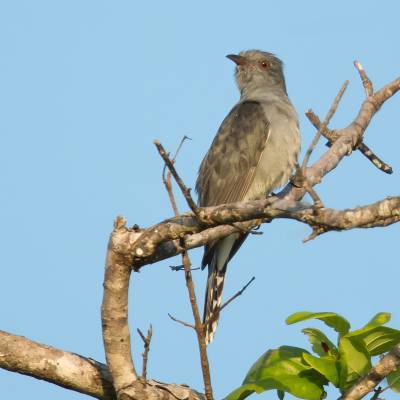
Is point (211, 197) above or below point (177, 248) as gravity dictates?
above

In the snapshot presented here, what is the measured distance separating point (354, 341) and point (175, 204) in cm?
108

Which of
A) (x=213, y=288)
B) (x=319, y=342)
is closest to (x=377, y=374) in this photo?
(x=319, y=342)

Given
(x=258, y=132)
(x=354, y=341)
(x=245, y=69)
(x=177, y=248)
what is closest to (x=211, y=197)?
(x=258, y=132)

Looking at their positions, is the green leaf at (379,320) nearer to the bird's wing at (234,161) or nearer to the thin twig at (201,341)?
the thin twig at (201,341)

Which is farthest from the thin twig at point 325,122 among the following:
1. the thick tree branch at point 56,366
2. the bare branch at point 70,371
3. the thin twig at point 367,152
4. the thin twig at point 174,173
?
the thin twig at point 367,152

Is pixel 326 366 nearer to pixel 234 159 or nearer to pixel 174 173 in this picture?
pixel 174 173

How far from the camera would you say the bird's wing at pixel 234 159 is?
746 centimetres

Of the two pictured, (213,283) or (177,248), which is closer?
(177,248)

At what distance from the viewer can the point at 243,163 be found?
7516 mm

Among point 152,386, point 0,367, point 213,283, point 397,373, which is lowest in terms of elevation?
point 397,373

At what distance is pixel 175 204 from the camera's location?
3.75 metres

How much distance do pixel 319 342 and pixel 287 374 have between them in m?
0.26

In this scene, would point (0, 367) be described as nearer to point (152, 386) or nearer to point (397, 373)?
point (152, 386)

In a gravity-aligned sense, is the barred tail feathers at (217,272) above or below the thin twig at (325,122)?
above
